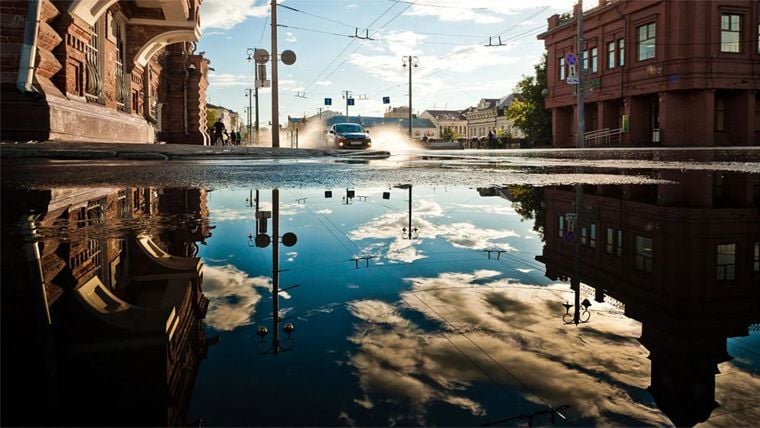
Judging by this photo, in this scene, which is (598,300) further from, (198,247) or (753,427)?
(198,247)

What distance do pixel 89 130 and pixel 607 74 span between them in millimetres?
37269

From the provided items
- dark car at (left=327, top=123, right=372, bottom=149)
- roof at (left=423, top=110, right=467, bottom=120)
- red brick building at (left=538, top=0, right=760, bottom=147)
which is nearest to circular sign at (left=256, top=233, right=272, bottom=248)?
dark car at (left=327, top=123, right=372, bottom=149)

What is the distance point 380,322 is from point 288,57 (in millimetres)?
25953

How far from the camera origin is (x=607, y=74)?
41.2 metres

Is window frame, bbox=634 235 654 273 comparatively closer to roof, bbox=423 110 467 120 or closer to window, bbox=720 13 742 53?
window, bbox=720 13 742 53

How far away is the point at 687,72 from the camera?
3447cm

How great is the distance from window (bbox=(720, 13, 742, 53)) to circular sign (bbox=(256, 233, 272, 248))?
3979 cm

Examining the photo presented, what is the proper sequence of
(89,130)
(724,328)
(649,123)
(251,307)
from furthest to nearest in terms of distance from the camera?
(649,123) → (89,130) → (251,307) → (724,328)

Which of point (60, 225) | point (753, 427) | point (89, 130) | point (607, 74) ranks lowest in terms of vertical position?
point (753, 427)

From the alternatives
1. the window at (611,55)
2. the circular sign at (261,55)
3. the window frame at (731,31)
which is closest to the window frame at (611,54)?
the window at (611,55)

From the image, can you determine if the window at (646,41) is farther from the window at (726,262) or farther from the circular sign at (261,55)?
the window at (726,262)

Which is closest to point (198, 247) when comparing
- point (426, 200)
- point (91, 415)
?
point (91, 415)

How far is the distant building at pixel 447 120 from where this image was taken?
149 metres

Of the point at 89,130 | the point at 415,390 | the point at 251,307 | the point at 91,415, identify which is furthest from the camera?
the point at 89,130
